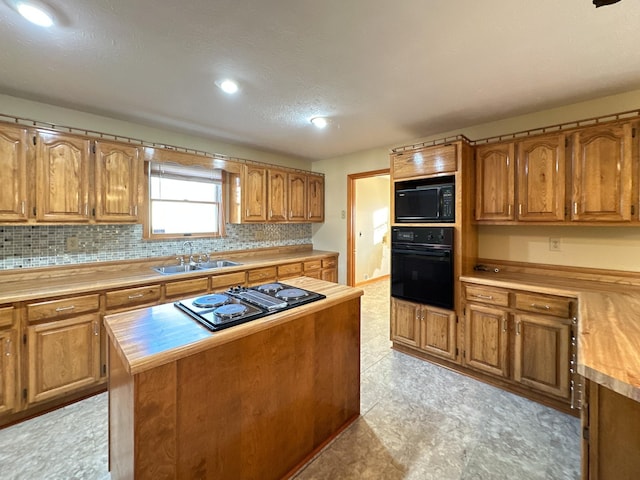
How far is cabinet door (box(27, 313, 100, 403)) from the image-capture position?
1978 millimetres

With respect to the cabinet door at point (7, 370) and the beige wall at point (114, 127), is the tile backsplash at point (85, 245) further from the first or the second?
the beige wall at point (114, 127)

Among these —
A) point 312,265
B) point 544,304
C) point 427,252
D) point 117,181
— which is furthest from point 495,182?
point 117,181

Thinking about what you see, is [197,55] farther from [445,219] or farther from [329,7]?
[445,219]

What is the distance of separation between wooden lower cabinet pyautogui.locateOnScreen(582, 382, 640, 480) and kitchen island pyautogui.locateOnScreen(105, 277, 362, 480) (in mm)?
1191

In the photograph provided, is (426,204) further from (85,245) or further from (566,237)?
(85,245)

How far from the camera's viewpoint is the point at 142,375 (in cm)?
100

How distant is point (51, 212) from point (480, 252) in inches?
158

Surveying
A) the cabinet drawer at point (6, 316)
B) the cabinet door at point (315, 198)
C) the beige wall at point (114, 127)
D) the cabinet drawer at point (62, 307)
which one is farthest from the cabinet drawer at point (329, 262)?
the cabinet drawer at point (6, 316)

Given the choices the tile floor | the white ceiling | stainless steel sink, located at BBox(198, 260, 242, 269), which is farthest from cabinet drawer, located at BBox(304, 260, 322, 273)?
the white ceiling

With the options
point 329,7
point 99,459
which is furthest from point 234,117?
point 99,459

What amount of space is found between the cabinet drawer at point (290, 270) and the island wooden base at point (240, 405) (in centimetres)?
189

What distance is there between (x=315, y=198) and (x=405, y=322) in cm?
240

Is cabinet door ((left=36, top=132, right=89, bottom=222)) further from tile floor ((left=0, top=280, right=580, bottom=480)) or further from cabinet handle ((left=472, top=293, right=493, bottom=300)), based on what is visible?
cabinet handle ((left=472, top=293, right=493, bottom=300))

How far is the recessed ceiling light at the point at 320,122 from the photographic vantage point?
2.79 metres
